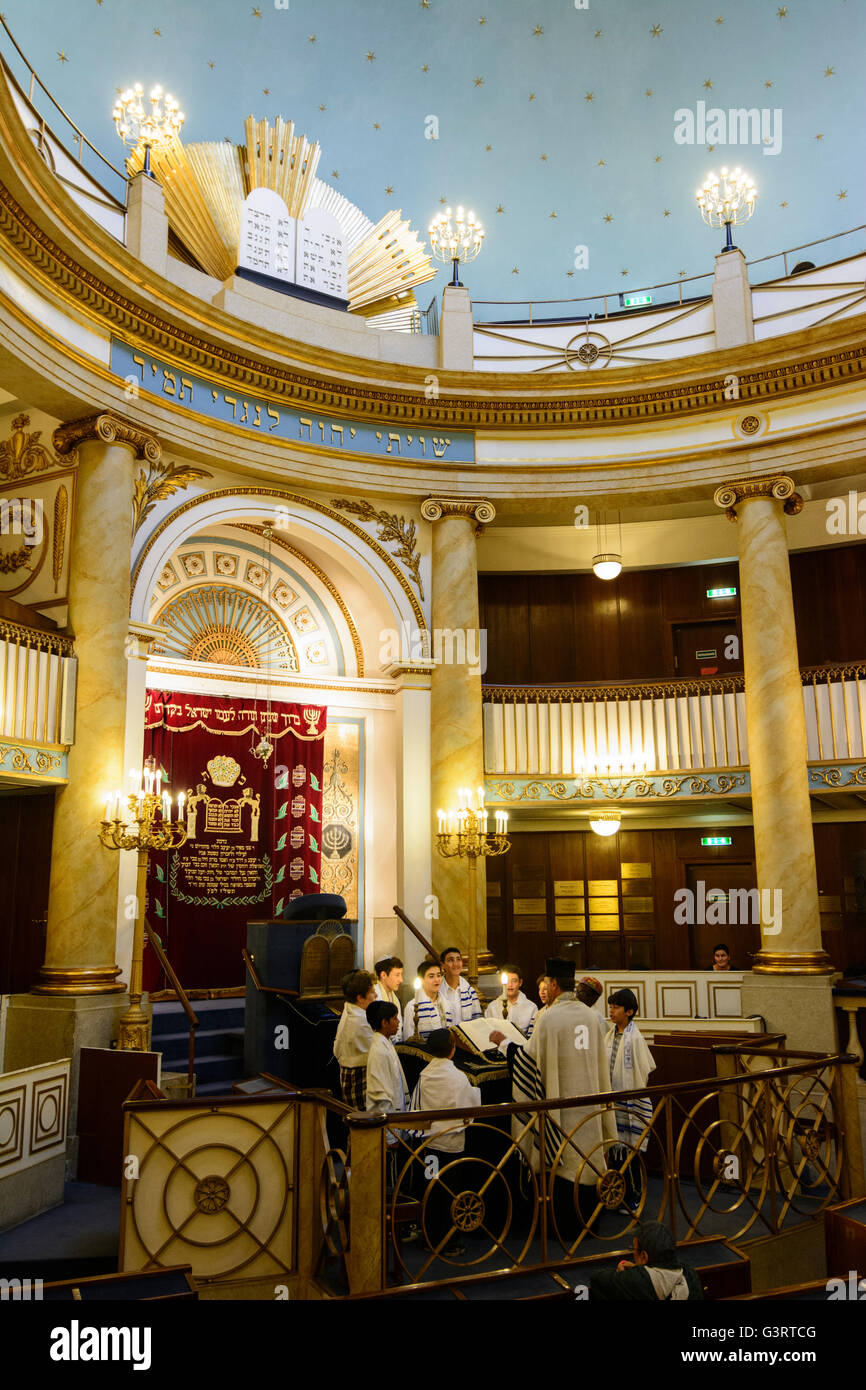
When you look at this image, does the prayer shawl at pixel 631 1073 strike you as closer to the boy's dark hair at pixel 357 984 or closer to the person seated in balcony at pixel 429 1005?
the person seated in balcony at pixel 429 1005

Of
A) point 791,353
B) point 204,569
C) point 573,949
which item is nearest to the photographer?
point 791,353

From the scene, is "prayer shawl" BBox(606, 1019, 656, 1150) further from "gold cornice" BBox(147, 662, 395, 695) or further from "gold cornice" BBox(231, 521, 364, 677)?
"gold cornice" BBox(231, 521, 364, 677)

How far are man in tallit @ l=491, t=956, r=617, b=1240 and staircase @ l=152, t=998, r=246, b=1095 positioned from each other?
377cm

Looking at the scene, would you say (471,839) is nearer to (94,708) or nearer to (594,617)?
(94,708)

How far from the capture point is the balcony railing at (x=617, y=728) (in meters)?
12.6

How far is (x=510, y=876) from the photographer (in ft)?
49.4

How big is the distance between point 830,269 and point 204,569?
8285 mm

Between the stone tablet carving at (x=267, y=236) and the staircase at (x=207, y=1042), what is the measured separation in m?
8.40

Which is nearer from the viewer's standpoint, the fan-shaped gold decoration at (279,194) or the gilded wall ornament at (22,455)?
the gilded wall ornament at (22,455)

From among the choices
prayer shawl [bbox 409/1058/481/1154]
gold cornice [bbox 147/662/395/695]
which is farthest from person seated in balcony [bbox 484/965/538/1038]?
gold cornice [bbox 147/662/395/695]

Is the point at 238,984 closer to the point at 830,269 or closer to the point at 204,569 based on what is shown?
the point at 204,569

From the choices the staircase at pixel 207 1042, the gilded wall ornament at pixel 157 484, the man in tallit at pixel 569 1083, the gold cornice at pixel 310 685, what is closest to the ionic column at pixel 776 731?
the gold cornice at pixel 310 685

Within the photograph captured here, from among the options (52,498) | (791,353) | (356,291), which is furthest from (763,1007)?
(356,291)
